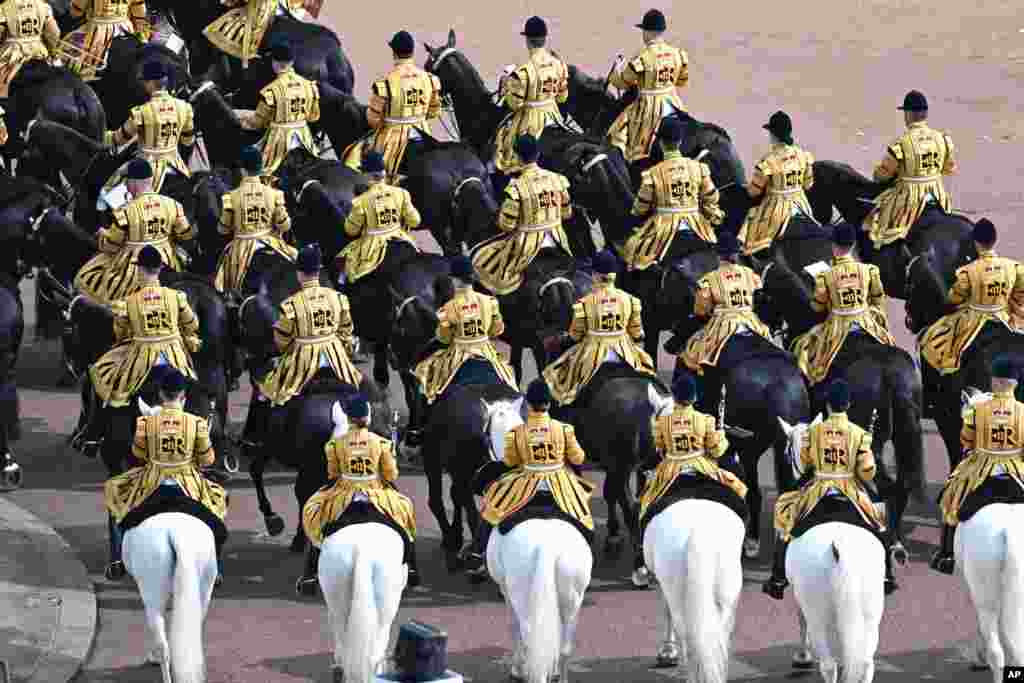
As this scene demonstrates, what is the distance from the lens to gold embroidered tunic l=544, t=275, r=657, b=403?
90.4 ft

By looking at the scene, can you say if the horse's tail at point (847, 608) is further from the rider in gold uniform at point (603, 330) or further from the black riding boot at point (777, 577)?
the rider in gold uniform at point (603, 330)

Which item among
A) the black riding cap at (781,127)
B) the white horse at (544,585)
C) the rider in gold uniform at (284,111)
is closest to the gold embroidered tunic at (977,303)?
the black riding cap at (781,127)

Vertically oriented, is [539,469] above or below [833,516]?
above

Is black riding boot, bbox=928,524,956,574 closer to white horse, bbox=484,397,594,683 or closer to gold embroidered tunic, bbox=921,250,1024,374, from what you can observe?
gold embroidered tunic, bbox=921,250,1024,374

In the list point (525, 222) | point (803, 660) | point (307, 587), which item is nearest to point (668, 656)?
point (803, 660)

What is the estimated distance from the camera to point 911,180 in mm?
30953

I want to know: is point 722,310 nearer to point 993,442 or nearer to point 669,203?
point 669,203

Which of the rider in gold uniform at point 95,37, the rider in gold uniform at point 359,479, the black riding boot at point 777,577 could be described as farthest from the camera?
the rider in gold uniform at point 95,37

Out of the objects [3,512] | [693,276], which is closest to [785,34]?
[693,276]

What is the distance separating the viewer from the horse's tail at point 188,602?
24172 millimetres

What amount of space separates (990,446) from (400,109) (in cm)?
864

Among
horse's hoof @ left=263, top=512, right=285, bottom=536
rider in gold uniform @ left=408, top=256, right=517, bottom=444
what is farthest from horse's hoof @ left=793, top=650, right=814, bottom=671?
→ horse's hoof @ left=263, top=512, right=285, bottom=536

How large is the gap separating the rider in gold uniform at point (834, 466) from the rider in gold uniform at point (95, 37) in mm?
11380

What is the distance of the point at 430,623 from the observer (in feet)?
86.6
